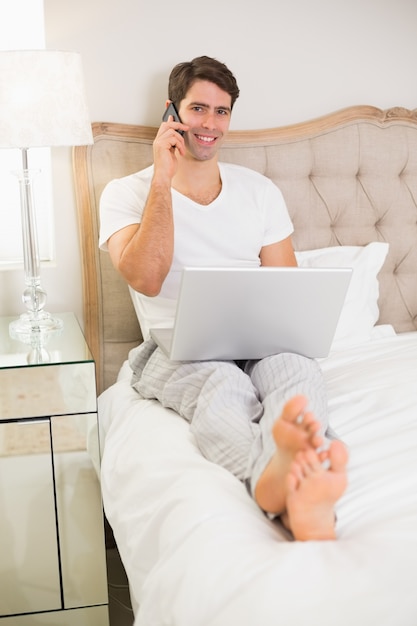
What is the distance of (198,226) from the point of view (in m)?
1.80

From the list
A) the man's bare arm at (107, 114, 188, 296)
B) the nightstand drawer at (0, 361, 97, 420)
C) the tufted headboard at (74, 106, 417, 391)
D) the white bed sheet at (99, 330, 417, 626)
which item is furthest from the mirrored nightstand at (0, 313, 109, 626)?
the tufted headboard at (74, 106, 417, 391)

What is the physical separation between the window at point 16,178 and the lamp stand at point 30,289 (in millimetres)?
151

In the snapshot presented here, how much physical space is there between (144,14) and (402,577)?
162cm

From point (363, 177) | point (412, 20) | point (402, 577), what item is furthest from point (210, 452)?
point (412, 20)

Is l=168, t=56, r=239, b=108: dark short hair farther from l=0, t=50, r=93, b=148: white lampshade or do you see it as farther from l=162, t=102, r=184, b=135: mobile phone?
l=0, t=50, r=93, b=148: white lampshade

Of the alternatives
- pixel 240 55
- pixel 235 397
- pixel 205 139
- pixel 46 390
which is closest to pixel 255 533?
pixel 235 397

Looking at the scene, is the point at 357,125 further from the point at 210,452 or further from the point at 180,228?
the point at 210,452

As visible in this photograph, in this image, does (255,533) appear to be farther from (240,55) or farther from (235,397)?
(240,55)

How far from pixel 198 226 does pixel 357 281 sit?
0.56 metres

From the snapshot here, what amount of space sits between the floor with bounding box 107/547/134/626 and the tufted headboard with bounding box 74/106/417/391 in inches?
19.2

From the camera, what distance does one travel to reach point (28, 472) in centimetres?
157

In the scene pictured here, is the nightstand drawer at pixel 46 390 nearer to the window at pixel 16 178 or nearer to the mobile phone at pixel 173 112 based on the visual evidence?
the window at pixel 16 178

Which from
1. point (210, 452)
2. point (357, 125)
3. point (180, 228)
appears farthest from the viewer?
point (357, 125)

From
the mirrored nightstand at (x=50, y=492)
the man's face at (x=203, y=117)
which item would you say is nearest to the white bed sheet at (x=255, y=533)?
the mirrored nightstand at (x=50, y=492)
